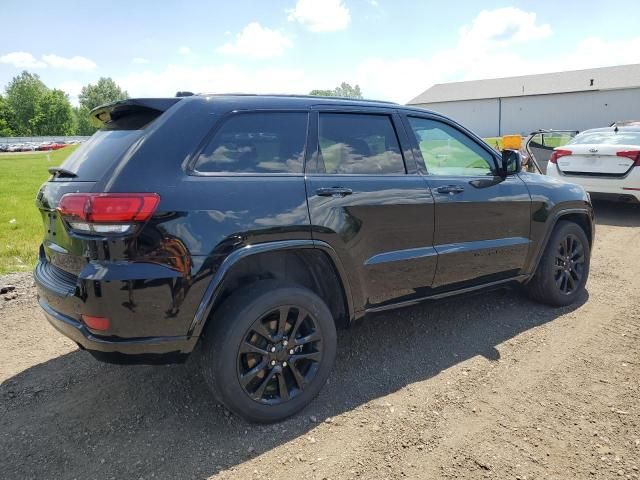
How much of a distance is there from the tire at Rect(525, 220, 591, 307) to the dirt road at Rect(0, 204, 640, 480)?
0.31 metres

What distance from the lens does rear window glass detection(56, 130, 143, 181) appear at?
8.52ft

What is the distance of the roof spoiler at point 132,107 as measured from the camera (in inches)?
109

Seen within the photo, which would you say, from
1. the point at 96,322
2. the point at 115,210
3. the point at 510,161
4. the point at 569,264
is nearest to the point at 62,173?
the point at 115,210

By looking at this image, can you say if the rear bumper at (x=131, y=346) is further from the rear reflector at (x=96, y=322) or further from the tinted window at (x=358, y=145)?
the tinted window at (x=358, y=145)

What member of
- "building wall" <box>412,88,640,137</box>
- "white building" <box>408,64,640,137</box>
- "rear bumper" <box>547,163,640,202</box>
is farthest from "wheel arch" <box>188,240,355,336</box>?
"white building" <box>408,64,640,137</box>

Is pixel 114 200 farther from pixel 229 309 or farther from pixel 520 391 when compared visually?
pixel 520 391

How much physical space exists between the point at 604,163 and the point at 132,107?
8.18 metres

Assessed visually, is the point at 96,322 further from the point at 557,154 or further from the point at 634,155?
the point at 557,154

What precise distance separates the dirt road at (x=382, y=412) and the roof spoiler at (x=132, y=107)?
1.81 m

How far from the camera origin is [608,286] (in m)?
5.18

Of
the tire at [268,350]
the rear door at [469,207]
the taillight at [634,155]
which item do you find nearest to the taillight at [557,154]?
the taillight at [634,155]

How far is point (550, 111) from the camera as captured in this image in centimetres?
5312

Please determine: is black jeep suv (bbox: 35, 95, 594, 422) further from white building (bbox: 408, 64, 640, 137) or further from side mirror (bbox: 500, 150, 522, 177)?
white building (bbox: 408, 64, 640, 137)

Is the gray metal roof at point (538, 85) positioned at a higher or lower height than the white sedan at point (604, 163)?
higher
